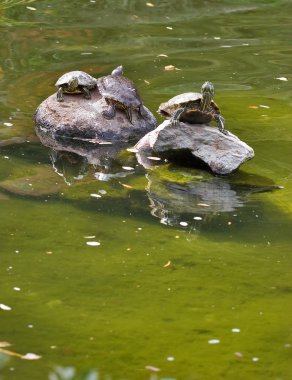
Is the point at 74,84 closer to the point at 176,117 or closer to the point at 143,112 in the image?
the point at 143,112

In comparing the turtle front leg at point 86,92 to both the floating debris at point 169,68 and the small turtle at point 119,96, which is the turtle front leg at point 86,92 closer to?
the small turtle at point 119,96

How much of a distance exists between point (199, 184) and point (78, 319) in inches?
99.9

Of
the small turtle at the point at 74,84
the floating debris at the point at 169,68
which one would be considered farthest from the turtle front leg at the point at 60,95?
the floating debris at the point at 169,68

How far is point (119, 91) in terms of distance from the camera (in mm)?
8031

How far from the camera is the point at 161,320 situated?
4.70 m

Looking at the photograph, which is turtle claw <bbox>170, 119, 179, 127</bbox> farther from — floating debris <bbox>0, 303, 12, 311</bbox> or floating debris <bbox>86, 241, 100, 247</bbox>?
floating debris <bbox>0, 303, 12, 311</bbox>

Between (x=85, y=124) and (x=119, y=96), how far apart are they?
40cm

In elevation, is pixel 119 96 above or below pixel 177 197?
above

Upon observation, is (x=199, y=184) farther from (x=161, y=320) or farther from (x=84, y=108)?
(x=161, y=320)

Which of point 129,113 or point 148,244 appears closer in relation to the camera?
point 148,244

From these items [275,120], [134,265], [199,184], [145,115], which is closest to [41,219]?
[134,265]

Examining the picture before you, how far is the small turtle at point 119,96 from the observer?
8.01 m

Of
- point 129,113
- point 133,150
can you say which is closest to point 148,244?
point 133,150

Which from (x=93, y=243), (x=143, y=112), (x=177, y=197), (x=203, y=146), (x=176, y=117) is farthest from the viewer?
(x=143, y=112)
